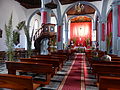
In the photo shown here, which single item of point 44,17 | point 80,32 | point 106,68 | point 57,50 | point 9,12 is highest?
point 9,12

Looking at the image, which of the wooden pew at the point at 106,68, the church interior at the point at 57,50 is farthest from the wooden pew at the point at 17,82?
the wooden pew at the point at 106,68

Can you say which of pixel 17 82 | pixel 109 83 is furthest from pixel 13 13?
pixel 109 83

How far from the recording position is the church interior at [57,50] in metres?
3.16

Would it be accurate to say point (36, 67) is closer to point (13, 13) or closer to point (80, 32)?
point (13, 13)

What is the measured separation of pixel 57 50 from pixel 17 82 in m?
9.87

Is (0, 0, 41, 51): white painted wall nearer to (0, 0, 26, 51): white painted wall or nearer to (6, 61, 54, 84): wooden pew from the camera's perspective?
(0, 0, 26, 51): white painted wall

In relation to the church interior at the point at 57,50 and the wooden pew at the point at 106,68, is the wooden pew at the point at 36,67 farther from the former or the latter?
the wooden pew at the point at 106,68

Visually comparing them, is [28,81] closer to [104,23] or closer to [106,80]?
[106,80]

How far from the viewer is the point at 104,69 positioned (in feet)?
10.3

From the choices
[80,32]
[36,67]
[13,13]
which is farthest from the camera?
[80,32]

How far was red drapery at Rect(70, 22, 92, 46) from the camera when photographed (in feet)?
73.4

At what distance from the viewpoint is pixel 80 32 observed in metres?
22.8

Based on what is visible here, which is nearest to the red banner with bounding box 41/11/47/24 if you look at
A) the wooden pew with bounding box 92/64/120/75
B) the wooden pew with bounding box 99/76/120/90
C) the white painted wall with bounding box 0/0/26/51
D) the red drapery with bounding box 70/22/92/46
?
the white painted wall with bounding box 0/0/26/51

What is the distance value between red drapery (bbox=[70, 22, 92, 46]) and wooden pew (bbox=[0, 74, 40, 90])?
67.2 ft
